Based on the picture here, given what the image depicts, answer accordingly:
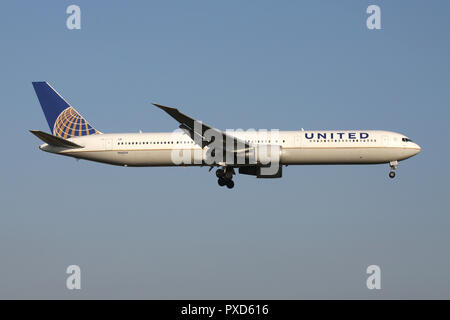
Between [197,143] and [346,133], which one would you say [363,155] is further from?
[197,143]

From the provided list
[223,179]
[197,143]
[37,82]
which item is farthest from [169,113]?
[37,82]

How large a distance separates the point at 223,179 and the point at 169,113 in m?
9.77

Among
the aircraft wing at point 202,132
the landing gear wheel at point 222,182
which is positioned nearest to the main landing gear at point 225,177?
the landing gear wheel at point 222,182

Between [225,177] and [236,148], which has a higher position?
[236,148]

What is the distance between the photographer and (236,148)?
6109 centimetres

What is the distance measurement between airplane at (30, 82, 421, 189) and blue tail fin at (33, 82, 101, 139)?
1.84 m

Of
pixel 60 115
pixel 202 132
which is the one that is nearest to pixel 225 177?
pixel 202 132

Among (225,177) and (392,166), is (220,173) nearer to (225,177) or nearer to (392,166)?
(225,177)

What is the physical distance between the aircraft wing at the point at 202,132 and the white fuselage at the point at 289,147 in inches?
56.5

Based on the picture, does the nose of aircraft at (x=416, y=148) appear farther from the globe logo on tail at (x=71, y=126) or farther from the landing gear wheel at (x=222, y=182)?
the globe logo on tail at (x=71, y=126)

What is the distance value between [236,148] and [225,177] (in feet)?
10.8

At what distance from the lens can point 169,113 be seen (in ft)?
184

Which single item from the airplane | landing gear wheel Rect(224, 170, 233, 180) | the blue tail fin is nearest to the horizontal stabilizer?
the airplane

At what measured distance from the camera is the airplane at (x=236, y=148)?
6088 centimetres
